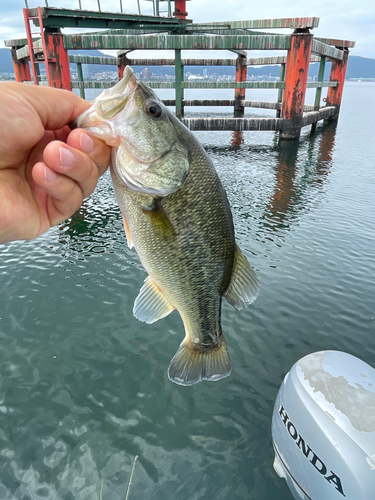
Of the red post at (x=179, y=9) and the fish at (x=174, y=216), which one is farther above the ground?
the red post at (x=179, y=9)

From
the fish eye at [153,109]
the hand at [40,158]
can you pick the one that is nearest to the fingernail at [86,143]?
the hand at [40,158]

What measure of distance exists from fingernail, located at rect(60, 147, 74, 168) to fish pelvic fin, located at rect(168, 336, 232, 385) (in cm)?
199

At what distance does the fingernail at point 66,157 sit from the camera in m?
2.31

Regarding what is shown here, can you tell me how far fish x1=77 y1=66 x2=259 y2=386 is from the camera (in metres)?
2.47

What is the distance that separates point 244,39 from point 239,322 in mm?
21055

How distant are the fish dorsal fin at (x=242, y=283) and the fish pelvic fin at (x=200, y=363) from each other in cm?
54

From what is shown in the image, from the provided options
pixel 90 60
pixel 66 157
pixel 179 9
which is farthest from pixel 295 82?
pixel 66 157

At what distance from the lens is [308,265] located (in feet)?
30.7

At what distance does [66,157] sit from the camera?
233 cm

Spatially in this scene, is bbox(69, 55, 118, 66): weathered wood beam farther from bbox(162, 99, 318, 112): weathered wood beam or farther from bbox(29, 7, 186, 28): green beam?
bbox(29, 7, 186, 28): green beam

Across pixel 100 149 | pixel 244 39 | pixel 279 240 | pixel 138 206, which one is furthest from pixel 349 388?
pixel 244 39

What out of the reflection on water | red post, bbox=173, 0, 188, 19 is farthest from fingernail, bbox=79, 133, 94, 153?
red post, bbox=173, 0, 188, 19

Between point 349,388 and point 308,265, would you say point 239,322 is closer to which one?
point 308,265

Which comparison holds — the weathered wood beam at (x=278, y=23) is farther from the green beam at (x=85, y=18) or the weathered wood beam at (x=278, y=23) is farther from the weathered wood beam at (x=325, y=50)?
the green beam at (x=85, y=18)
